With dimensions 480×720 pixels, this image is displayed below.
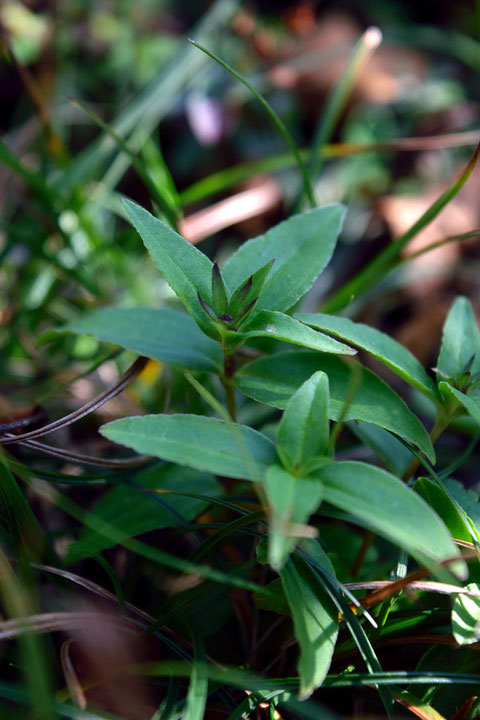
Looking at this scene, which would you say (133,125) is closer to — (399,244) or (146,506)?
(399,244)

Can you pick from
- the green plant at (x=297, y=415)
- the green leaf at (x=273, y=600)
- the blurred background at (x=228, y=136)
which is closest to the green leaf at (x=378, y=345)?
the green plant at (x=297, y=415)

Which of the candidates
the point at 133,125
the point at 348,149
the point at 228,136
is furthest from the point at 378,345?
the point at 228,136

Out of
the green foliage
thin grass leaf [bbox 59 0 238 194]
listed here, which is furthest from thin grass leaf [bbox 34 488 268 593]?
thin grass leaf [bbox 59 0 238 194]

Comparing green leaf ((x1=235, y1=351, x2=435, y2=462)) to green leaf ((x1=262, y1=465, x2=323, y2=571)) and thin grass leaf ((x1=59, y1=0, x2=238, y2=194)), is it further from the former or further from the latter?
thin grass leaf ((x1=59, y1=0, x2=238, y2=194))

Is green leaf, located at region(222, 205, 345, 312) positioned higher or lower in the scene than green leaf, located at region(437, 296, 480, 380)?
higher

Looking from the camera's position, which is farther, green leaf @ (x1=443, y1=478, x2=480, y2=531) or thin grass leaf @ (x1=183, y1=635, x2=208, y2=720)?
green leaf @ (x1=443, y1=478, x2=480, y2=531)

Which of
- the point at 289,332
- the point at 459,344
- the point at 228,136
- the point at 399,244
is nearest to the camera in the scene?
the point at 289,332
